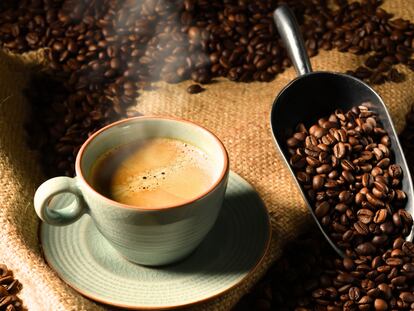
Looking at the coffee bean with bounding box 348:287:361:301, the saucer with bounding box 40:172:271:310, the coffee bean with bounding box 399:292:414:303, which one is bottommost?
the coffee bean with bounding box 399:292:414:303

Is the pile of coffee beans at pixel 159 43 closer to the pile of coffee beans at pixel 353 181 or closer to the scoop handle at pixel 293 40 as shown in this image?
the scoop handle at pixel 293 40

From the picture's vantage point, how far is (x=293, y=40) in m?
1.98

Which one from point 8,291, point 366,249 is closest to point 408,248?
point 366,249

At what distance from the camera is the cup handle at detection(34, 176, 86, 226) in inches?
51.6

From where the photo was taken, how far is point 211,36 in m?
2.22

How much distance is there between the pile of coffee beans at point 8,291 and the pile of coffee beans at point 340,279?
50 centimetres

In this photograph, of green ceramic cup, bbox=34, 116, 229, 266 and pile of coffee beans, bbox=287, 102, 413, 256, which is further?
pile of coffee beans, bbox=287, 102, 413, 256

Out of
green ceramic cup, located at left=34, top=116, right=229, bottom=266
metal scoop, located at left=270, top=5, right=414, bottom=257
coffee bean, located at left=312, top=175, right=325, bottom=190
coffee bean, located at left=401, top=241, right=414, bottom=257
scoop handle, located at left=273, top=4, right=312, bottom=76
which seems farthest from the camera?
scoop handle, located at left=273, top=4, right=312, bottom=76

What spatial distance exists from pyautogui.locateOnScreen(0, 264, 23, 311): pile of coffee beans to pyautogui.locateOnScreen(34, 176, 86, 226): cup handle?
189 mm

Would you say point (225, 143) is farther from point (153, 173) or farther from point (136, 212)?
point (136, 212)

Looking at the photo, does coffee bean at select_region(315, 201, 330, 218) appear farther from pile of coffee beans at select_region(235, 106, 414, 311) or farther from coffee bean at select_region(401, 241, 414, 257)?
coffee bean at select_region(401, 241, 414, 257)

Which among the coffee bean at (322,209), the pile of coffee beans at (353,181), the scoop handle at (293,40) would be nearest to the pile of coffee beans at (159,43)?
the scoop handle at (293,40)

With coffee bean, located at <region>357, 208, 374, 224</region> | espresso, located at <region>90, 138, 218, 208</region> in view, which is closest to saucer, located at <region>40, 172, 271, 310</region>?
espresso, located at <region>90, 138, 218, 208</region>

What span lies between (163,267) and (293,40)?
0.89 meters
